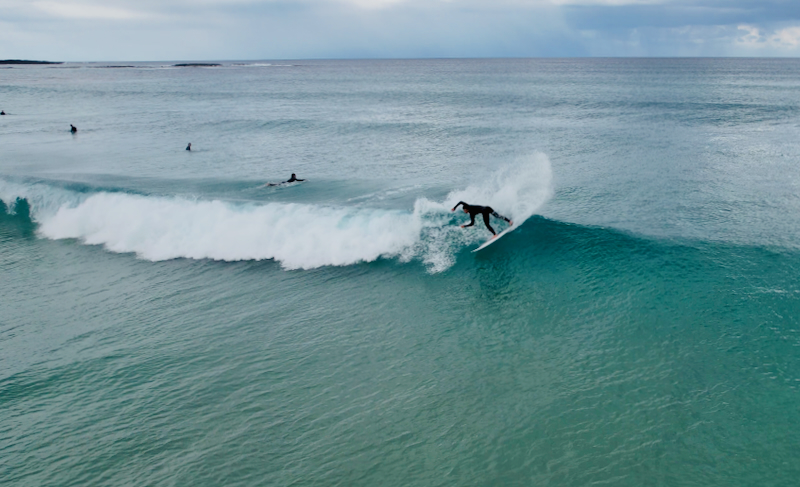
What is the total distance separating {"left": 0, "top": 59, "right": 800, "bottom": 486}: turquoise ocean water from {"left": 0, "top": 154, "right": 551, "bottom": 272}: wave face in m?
0.14

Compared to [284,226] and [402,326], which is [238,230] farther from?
[402,326]

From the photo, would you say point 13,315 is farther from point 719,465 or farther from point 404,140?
point 404,140

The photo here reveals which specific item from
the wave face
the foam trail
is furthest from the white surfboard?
the foam trail

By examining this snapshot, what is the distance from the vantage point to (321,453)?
10602mm

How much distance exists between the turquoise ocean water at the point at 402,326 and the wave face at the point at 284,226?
139 mm

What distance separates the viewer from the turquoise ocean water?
10562 mm

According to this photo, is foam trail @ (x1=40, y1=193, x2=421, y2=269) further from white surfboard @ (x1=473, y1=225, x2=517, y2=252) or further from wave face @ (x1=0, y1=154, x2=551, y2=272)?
white surfboard @ (x1=473, y1=225, x2=517, y2=252)

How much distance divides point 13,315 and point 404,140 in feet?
109

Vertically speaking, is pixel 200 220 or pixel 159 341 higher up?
pixel 200 220

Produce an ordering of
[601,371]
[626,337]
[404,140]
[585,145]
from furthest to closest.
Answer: [404,140] → [585,145] → [626,337] → [601,371]

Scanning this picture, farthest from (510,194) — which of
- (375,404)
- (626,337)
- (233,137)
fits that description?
(233,137)

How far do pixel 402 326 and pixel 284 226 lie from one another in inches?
365

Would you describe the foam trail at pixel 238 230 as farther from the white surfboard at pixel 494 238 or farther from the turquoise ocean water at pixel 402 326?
the white surfboard at pixel 494 238

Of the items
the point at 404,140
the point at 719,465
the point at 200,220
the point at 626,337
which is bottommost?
the point at 719,465
